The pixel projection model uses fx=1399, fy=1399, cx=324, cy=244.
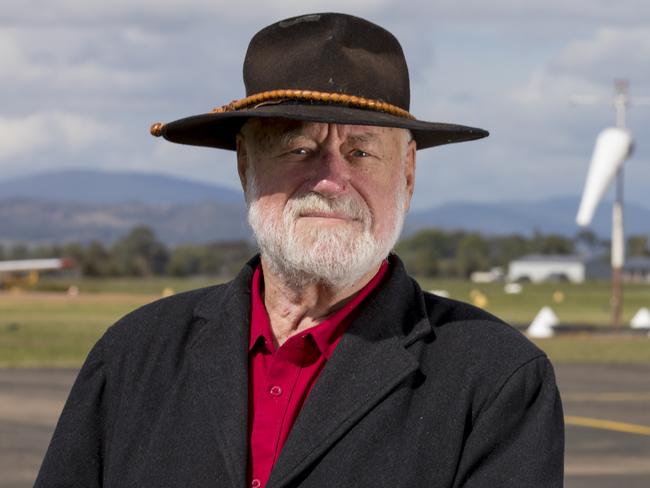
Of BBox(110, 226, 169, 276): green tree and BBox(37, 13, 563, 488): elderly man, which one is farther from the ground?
BBox(37, 13, 563, 488): elderly man

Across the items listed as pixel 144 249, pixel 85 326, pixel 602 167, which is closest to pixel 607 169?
pixel 602 167

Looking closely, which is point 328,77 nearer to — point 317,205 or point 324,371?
point 317,205

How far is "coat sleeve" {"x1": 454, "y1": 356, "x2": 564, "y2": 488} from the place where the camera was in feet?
9.08

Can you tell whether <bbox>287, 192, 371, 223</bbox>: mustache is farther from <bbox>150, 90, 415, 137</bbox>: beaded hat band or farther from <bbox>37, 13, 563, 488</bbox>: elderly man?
<bbox>150, 90, 415, 137</bbox>: beaded hat band

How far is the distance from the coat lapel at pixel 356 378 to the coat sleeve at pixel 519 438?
8.4 inches

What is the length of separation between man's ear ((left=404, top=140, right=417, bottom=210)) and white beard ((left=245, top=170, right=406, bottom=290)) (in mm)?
226

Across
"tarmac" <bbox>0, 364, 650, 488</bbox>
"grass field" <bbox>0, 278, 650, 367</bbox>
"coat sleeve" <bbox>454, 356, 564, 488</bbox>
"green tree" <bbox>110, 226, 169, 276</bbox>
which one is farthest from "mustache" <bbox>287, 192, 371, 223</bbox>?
"green tree" <bbox>110, 226, 169, 276</bbox>

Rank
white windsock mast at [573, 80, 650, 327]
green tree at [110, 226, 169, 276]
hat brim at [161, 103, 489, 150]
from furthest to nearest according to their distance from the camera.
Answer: green tree at [110, 226, 169, 276] → white windsock mast at [573, 80, 650, 327] → hat brim at [161, 103, 489, 150]

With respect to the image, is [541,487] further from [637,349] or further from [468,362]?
[637,349]

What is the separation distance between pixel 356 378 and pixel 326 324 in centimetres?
22

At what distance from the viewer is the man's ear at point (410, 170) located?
334cm

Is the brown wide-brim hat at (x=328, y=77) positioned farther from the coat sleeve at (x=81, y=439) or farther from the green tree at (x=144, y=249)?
the green tree at (x=144, y=249)

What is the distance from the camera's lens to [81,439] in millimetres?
3158

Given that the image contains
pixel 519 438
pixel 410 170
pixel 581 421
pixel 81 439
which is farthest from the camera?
pixel 581 421
